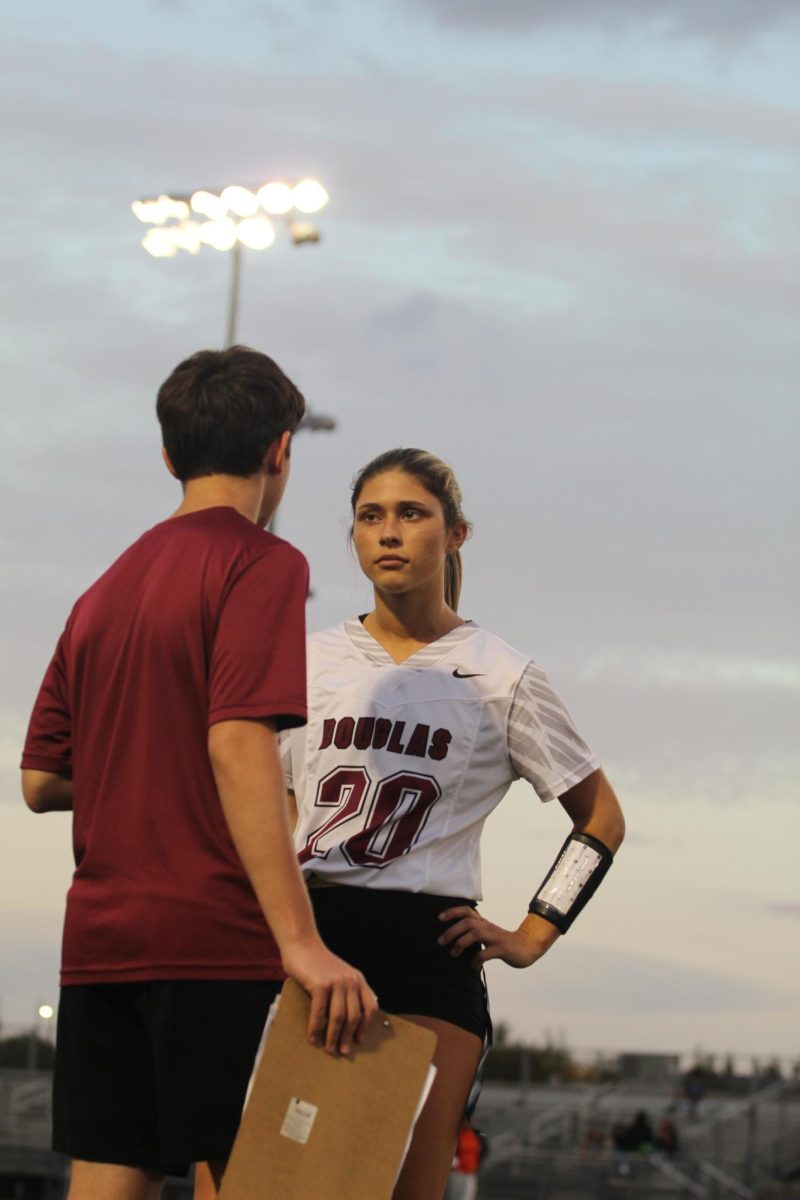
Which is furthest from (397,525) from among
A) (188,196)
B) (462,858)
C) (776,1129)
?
(776,1129)

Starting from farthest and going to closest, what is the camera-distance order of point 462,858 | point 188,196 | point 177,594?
1. point 188,196
2. point 462,858
3. point 177,594

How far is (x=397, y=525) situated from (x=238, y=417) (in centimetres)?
123

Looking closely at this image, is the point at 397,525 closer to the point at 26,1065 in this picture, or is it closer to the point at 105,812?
the point at 105,812

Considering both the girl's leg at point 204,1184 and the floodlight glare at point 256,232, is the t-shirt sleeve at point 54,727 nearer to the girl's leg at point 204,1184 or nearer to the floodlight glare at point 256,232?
the girl's leg at point 204,1184

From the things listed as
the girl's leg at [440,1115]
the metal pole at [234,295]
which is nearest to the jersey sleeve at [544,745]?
the girl's leg at [440,1115]

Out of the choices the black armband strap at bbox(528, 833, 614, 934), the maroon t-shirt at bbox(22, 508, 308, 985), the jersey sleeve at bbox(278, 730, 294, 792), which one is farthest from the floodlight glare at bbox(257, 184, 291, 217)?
the maroon t-shirt at bbox(22, 508, 308, 985)

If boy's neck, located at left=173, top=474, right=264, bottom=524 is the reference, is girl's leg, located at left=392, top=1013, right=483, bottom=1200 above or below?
below

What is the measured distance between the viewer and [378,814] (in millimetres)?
4465

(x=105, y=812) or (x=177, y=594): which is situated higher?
(x=177, y=594)

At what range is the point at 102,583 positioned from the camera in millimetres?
3695

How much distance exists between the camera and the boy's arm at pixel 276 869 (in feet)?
10.8

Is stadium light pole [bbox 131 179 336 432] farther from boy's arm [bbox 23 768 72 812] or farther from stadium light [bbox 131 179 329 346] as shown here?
boy's arm [bbox 23 768 72 812]

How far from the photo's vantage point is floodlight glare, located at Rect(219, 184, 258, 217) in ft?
58.7

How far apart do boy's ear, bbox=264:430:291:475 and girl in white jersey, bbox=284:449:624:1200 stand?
105 centimetres
